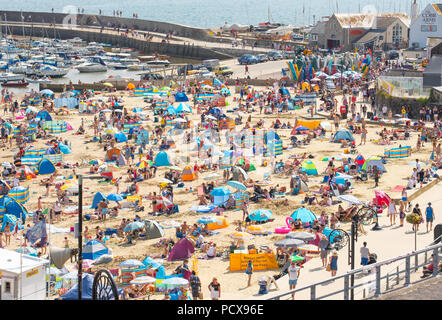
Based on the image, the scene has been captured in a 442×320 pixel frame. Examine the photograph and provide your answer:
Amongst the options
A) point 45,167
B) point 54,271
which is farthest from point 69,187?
point 54,271

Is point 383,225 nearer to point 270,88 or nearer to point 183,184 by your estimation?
point 183,184

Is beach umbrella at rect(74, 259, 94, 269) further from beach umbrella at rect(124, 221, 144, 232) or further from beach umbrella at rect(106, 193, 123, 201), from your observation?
beach umbrella at rect(106, 193, 123, 201)

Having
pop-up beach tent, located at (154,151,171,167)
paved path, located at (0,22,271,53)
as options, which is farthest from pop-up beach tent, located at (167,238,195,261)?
paved path, located at (0,22,271,53)

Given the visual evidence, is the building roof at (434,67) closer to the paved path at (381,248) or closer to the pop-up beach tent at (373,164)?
the pop-up beach tent at (373,164)

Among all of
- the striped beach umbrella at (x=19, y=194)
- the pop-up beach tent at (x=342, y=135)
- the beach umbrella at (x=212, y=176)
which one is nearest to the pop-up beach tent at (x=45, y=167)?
the striped beach umbrella at (x=19, y=194)

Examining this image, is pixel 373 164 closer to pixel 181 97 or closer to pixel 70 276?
pixel 70 276

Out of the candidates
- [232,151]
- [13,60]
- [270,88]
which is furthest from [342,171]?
[13,60]
